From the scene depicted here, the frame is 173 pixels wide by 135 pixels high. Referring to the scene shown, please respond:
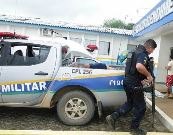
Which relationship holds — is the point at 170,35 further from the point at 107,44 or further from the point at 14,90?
the point at 14,90

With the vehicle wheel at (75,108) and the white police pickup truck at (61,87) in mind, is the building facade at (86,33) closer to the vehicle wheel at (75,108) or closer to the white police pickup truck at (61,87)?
the white police pickup truck at (61,87)

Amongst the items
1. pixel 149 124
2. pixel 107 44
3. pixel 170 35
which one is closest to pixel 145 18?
pixel 170 35

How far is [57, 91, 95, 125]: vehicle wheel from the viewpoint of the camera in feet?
22.9

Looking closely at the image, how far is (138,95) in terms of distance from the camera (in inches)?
260

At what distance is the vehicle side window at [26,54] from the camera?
7.16 metres

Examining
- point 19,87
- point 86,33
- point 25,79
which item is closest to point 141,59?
point 25,79

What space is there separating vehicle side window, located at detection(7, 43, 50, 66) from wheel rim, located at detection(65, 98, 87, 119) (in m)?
1.01

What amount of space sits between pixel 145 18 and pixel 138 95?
43.3 ft

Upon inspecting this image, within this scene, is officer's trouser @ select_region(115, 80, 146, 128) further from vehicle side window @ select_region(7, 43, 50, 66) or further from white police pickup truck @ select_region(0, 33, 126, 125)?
vehicle side window @ select_region(7, 43, 50, 66)

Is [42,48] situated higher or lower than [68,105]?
higher

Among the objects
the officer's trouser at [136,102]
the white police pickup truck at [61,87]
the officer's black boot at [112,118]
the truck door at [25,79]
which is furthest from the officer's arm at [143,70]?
the truck door at [25,79]

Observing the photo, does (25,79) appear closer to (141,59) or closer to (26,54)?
(26,54)

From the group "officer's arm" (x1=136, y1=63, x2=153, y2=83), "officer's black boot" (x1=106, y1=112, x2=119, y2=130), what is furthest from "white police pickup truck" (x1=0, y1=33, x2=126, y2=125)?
"officer's arm" (x1=136, y1=63, x2=153, y2=83)

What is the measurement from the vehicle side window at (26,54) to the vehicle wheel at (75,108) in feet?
3.05
